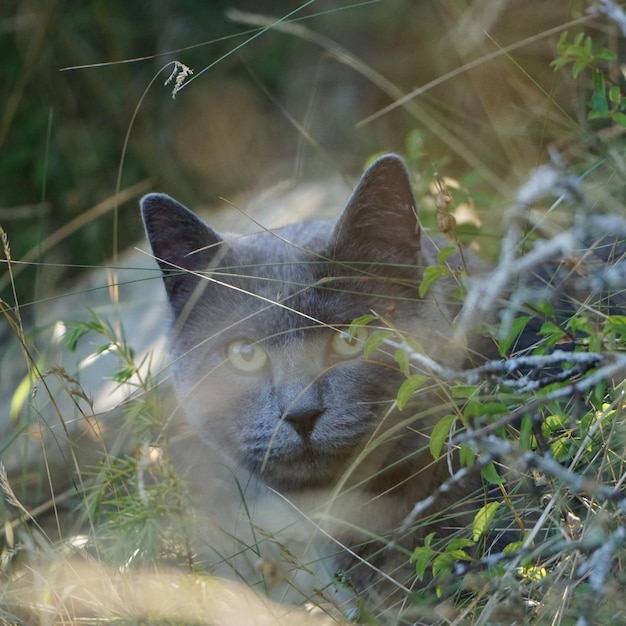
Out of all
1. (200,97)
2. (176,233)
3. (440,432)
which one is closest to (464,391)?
(440,432)

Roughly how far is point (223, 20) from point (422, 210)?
1.92m

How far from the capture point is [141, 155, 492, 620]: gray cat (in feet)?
5.77

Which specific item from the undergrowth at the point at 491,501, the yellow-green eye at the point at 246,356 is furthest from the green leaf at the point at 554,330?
the yellow-green eye at the point at 246,356

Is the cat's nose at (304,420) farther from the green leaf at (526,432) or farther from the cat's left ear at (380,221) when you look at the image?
the green leaf at (526,432)

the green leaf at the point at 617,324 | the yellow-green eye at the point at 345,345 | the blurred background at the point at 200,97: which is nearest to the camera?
the green leaf at the point at 617,324

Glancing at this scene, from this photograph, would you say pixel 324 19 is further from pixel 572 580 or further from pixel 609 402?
pixel 572 580

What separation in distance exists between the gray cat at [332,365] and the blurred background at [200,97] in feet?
5.23

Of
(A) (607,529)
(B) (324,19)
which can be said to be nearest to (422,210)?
(A) (607,529)

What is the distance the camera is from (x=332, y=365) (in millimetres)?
1742

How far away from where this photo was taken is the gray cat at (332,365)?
1.76 meters

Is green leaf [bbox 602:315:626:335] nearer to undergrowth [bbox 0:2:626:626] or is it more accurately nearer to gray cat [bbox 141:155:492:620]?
undergrowth [bbox 0:2:626:626]

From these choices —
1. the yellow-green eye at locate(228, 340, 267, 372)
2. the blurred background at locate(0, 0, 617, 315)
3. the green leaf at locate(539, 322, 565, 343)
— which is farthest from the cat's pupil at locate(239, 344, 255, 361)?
the blurred background at locate(0, 0, 617, 315)

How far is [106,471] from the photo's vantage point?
6.15 feet

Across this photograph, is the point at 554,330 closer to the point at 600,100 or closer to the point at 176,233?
the point at 600,100
